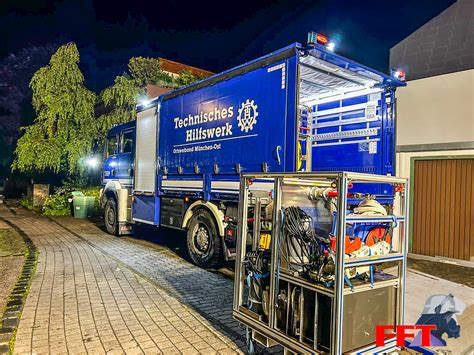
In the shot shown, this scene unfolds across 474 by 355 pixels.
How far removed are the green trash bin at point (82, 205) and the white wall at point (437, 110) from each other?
11550 mm

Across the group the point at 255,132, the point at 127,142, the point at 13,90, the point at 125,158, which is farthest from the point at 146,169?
the point at 13,90

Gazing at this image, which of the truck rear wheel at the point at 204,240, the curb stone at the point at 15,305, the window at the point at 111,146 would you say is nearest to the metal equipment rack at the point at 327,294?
the curb stone at the point at 15,305

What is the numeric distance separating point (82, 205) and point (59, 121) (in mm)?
4200

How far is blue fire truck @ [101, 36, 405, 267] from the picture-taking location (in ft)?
16.6

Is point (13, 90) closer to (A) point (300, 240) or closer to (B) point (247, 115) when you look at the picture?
(B) point (247, 115)

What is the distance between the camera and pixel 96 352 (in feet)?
11.1

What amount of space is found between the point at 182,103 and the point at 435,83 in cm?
593

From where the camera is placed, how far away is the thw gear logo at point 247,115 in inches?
216

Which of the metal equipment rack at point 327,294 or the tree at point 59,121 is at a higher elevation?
the tree at point 59,121

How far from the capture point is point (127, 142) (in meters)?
9.70

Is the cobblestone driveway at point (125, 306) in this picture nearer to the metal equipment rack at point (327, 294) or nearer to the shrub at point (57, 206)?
the metal equipment rack at point (327, 294)

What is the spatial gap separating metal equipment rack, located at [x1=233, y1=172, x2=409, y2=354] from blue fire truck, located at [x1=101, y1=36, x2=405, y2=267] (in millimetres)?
1750

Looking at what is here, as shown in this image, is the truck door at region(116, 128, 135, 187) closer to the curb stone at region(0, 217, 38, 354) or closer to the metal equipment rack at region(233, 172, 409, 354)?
the curb stone at region(0, 217, 38, 354)

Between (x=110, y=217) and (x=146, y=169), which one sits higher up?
(x=146, y=169)
